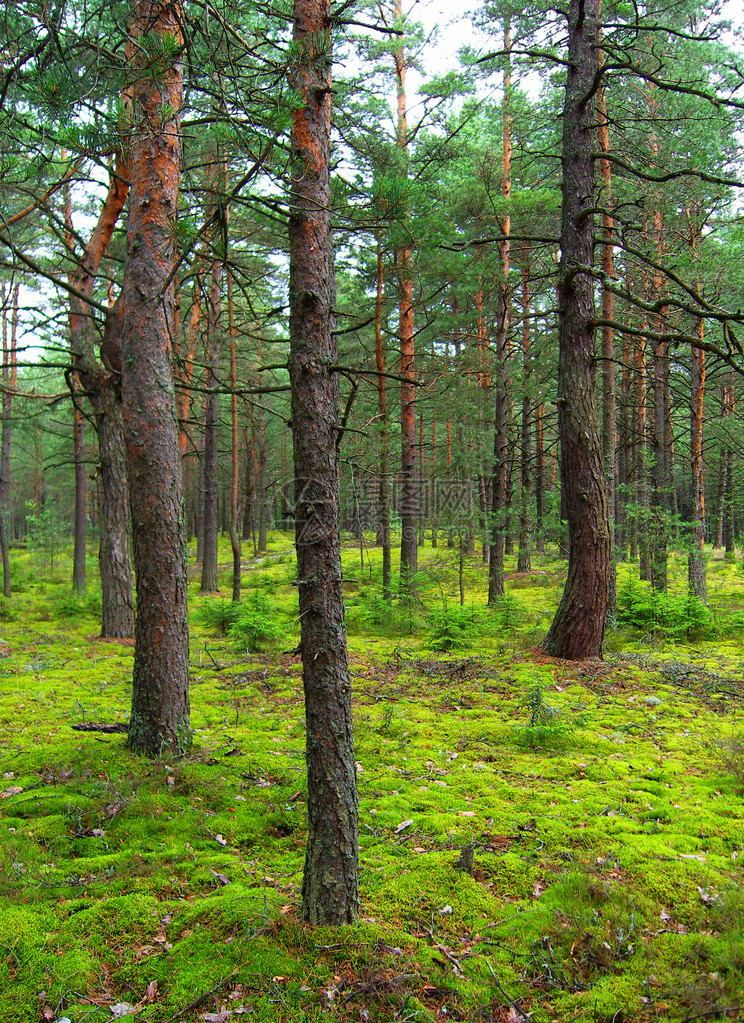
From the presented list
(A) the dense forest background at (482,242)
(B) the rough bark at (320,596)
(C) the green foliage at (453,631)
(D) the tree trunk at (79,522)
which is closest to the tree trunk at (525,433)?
(A) the dense forest background at (482,242)

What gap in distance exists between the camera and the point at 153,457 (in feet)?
15.0

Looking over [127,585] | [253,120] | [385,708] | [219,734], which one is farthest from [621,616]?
[253,120]

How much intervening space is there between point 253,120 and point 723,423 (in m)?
18.3

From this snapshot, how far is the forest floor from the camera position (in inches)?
95.0

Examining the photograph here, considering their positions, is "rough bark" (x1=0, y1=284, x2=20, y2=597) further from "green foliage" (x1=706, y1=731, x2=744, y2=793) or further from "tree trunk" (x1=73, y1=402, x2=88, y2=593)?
"green foliage" (x1=706, y1=731, x2=744, y2=793)

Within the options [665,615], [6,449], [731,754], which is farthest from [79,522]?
[731,754]

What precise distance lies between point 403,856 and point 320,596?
1.84 metres

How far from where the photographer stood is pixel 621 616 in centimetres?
1019

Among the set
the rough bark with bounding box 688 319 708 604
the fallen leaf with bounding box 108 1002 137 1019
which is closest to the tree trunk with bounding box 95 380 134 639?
the fallen leaf with bounding box 108 1002 137 1019

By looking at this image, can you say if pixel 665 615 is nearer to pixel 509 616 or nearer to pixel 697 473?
pixel 509 616

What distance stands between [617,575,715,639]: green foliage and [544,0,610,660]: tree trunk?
2630 mm

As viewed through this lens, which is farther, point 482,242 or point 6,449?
point 6,449

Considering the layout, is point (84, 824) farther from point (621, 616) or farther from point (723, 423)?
point (723, 423)

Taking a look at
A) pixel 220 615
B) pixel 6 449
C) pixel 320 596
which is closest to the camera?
pixel 320 596
